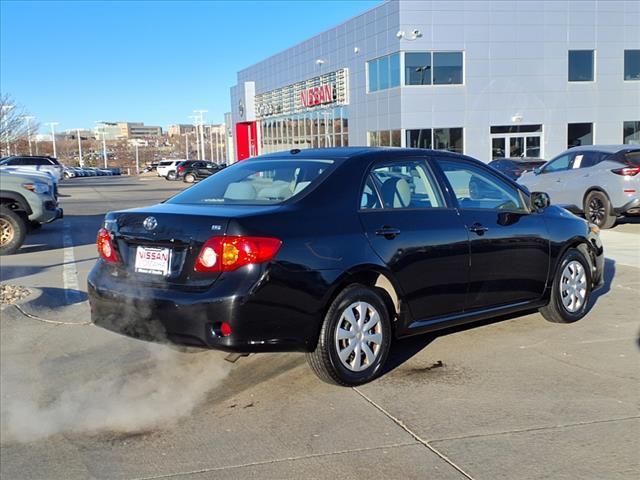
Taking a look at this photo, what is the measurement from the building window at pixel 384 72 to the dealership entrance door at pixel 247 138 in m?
21.8

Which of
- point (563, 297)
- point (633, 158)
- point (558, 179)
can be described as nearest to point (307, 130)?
point (558, 179)

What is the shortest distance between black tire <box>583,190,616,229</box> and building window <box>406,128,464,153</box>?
884 inches

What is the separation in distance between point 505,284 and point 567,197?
364 inches

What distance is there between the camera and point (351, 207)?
454cm

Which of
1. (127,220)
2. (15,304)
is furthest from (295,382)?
(15,304)

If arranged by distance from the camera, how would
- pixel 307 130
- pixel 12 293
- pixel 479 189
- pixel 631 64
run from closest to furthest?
pixel 479 189
pixel 12 293
pixel 631 64
pixel 307 130

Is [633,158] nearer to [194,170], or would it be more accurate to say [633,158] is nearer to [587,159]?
[587,159]

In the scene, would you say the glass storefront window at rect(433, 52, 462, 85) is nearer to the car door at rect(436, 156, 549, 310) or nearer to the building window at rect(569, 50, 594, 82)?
the building window at rect(569, 50, 594, 82)

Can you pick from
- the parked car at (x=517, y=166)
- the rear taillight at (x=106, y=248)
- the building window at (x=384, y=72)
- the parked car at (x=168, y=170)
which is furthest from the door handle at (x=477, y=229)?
the parked car at (x=168, y=170)

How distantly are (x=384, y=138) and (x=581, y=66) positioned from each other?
456 inches

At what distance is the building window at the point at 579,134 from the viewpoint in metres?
36.6

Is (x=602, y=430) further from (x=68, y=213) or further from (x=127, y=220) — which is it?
(x=68, y=213)

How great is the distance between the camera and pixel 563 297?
6090mm

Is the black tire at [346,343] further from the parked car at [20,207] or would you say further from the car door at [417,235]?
the parked car at [20,207]
